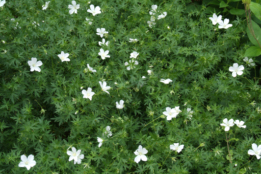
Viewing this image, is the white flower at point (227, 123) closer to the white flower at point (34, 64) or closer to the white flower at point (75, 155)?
the white flower at point (75, 155)

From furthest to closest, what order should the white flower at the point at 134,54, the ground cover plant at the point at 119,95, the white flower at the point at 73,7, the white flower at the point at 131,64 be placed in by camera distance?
1. the white flower at the point at 73,7
2. the white flower at the point at 134,54
3. the white flower at the point at 131,64
4. the ground cover plant at the point at 119,95

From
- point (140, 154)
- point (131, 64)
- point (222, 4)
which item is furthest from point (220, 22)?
point (140, 154)

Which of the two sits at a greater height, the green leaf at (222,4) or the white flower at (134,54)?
the green leaf at (222,4)

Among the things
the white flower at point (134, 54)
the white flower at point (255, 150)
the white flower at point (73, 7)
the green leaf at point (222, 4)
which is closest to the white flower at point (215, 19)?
the green leaf at point (222, 4)

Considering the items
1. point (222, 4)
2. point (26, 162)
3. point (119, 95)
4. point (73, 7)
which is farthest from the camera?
point (222, 4)

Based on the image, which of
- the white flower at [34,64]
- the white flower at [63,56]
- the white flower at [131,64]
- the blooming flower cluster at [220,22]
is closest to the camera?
the white flower at [34,64]

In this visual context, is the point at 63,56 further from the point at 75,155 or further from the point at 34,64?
the point at 75,155

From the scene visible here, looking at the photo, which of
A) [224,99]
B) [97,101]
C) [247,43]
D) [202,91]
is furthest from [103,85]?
[247,43]

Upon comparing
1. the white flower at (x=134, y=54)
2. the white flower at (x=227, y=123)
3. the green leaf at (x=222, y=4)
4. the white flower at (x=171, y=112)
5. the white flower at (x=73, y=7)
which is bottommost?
the white flower at (x=227, y=123)
